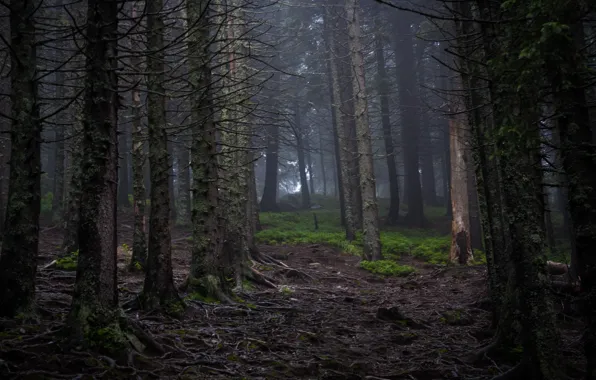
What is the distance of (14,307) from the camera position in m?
5.42

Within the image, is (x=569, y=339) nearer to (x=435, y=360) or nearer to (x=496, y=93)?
(x=435, y=360)

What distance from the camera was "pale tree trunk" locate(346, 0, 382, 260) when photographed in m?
17.2

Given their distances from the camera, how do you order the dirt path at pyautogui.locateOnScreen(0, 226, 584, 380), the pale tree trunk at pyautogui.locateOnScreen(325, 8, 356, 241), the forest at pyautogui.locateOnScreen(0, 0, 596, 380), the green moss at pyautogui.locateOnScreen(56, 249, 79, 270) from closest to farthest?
1. the forest at pyautogui.locateOnScreen(0, 0, 596, 380)
2. the dirt path at pyautogui.locateOnScreen(0, 226, 584, 380)
3. the green moss at pyautogui.locateOnScreen(56, 249, 79, 270)
4. the pale tree trunk at pyautogui.locateOnScreen(325, 8, 356, 241)

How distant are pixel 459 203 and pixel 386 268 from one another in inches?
168

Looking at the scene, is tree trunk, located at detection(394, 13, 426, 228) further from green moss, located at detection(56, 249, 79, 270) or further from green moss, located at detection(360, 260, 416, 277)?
green moss, located at detection(56, 249, 79, 270)

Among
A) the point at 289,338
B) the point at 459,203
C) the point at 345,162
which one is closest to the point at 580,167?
the point at 289,338

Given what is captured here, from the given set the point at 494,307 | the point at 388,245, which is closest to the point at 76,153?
the point at 494,307

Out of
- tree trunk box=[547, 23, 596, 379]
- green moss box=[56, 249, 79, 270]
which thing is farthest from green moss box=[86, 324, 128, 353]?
green moss box=[56, 249, 79, 270]

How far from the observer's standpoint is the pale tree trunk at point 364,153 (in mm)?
17250

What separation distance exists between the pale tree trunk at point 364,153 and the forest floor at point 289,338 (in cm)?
506

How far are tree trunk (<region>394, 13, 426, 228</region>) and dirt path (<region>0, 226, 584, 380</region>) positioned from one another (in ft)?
45.5

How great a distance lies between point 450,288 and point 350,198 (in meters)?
10.3

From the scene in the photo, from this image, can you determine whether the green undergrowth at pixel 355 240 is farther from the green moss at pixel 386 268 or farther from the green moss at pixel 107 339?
the green moss at pixel 107 339

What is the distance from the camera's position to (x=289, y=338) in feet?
22.9
